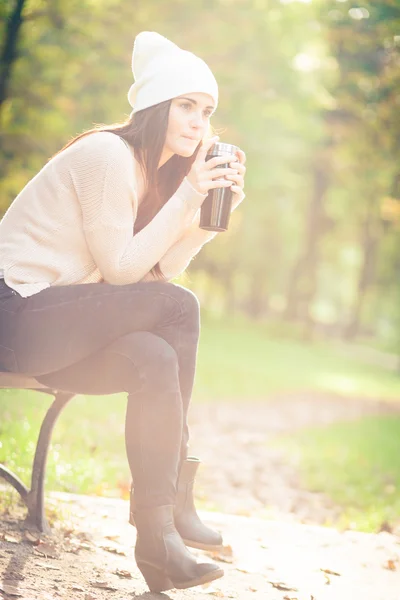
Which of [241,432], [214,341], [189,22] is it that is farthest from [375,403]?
[189,22]

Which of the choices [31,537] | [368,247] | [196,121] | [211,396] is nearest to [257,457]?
[211,396]

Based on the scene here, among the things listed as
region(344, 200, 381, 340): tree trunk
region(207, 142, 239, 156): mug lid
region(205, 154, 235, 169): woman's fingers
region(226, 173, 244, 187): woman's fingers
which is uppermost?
region(344, 200, 381, 340): tree trunk

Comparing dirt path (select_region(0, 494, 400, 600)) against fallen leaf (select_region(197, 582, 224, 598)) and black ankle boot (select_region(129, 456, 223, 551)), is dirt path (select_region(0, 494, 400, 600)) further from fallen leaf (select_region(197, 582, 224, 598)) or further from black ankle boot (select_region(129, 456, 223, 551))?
black ankle boot (select_region(129, 456, 223, 551))

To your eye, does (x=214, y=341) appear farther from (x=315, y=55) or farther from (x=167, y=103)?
(x=167, y=103)

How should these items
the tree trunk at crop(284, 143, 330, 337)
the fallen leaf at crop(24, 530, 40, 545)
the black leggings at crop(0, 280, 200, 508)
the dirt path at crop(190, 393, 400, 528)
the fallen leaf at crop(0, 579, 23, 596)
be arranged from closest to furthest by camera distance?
the fallen leaf at crop(0, 579, 23, 596) < the black leggings at crop(0, 280, 200, 508) < the fallen leaf at crop(24, 530, 40, 545) < the dirt path at crop(190, 393, 400, 528) < the tree trunk at crop(284, 143, 330, 337)

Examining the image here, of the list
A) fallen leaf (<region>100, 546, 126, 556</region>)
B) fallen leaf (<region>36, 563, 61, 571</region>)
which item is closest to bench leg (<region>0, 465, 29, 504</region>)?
fallen leaf (<region>100, 546, 126, 556</region>)

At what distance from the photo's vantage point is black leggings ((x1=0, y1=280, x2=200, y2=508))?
10.1 feet

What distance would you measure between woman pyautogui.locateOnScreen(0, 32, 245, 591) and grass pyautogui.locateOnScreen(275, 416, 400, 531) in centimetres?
298

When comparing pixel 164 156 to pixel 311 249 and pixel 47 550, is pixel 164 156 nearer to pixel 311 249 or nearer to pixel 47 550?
pixel 47 550

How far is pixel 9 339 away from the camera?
313 centimetres

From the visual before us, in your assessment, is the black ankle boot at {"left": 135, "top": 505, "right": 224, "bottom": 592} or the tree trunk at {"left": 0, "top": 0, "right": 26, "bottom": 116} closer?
the black ankle boot at {"left": 135, "top": 505, "right": 224, "bottom": 592}

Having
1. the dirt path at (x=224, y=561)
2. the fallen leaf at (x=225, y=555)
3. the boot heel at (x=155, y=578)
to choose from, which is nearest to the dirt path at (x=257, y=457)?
the dirt path at (x=224, y=561)

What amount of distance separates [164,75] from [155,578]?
1.93 m

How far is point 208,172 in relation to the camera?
3.38 m
